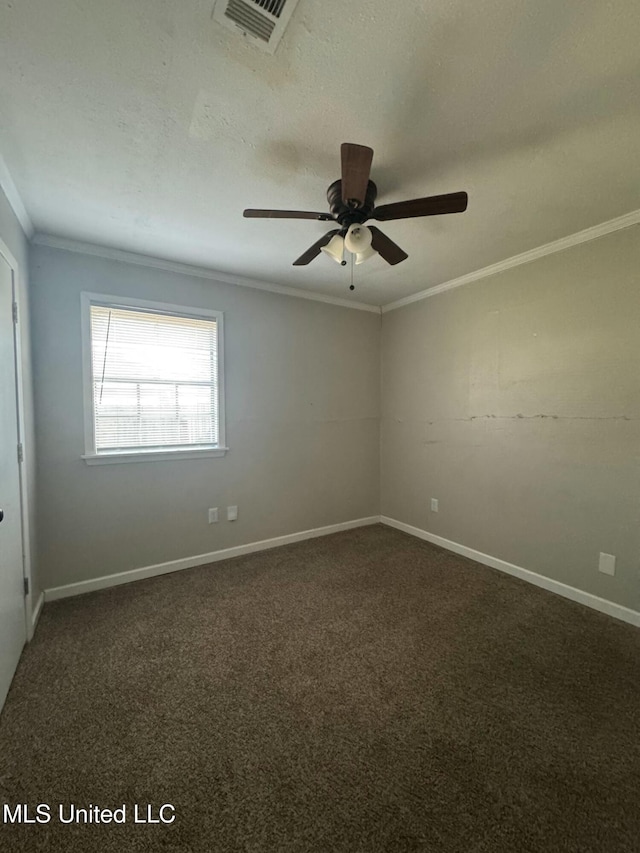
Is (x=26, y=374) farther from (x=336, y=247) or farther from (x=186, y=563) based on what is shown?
(x=336, y=247)

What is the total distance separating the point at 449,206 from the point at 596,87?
1.95ft

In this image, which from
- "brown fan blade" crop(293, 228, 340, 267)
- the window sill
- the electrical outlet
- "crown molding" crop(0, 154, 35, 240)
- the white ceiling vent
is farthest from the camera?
the window sill

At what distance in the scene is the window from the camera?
8.55ft

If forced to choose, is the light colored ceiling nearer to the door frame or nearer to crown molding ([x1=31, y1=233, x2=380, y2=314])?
crown molding ([x1=31, y1=233, x2=380, y2=314])

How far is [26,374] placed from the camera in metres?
2.17

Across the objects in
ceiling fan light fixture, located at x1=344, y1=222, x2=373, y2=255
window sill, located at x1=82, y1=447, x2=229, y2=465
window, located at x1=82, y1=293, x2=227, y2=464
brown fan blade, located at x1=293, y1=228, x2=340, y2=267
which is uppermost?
brown fan blade, located at x1=293, y1=228, x2=340, y2=267

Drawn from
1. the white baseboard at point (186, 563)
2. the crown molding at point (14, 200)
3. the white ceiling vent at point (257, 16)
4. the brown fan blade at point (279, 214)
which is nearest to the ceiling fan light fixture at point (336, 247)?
the brown fan blade at point (279, 214)

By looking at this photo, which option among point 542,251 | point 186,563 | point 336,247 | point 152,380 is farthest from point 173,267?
point 542,251

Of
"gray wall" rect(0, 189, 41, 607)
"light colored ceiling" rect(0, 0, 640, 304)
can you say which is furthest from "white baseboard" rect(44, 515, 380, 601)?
"light colored ceiling" rect(0, 0, 640, 304)

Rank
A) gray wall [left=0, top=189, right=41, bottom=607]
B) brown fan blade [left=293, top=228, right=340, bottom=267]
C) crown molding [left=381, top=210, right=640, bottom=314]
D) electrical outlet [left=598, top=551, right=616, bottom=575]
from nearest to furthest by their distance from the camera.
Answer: brown fan blade [left=293, top=228, right=340, bottom=267], gray wall [left=0, top=189, right=41, bottom=607], crown molding [left=381, top=210, right=640, bottom=314], electrical outlet [left=598, top=551, right=616, bottom=575]

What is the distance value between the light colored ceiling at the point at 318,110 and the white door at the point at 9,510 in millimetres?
777

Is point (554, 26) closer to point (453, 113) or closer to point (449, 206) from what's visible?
point (453, 113)

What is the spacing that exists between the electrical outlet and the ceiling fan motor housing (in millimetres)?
2674

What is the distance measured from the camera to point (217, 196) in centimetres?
195
